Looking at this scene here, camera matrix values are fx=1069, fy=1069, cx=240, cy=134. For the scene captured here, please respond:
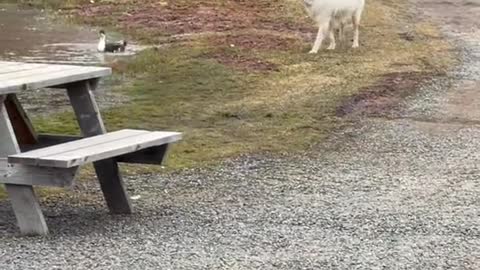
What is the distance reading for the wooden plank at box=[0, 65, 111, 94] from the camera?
19.9 ft

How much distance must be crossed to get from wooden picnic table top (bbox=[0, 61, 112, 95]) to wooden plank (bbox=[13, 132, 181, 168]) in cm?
38

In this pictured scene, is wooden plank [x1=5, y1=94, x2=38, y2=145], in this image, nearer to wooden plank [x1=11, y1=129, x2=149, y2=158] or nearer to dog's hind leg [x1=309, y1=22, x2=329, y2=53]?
wooden plank [x1=11, y1=129, x2=149, y2=158]

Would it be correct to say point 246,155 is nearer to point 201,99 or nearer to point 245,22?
point 201,99

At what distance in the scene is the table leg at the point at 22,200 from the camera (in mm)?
6070

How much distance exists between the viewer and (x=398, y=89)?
12.1 meters

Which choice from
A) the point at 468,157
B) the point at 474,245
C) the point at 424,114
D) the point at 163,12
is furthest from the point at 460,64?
the point at 474,245

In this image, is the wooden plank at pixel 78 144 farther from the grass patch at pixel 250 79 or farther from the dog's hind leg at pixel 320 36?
the dog's hind leg at pixel 320 36

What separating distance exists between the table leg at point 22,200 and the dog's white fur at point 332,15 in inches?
359

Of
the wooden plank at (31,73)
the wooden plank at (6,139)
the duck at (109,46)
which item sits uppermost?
the wooden plank at (31,73)

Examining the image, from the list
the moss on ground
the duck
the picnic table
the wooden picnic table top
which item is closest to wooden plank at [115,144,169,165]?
the picnic table

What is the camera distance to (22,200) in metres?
6.10

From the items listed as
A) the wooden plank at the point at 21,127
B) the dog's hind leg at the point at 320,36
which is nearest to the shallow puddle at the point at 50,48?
the dog's hind leg at the point at 320,36

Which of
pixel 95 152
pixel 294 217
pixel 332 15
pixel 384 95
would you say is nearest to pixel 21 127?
pixel 95 152

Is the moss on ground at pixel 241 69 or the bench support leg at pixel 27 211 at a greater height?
the bench support leg at pixel 27 211
